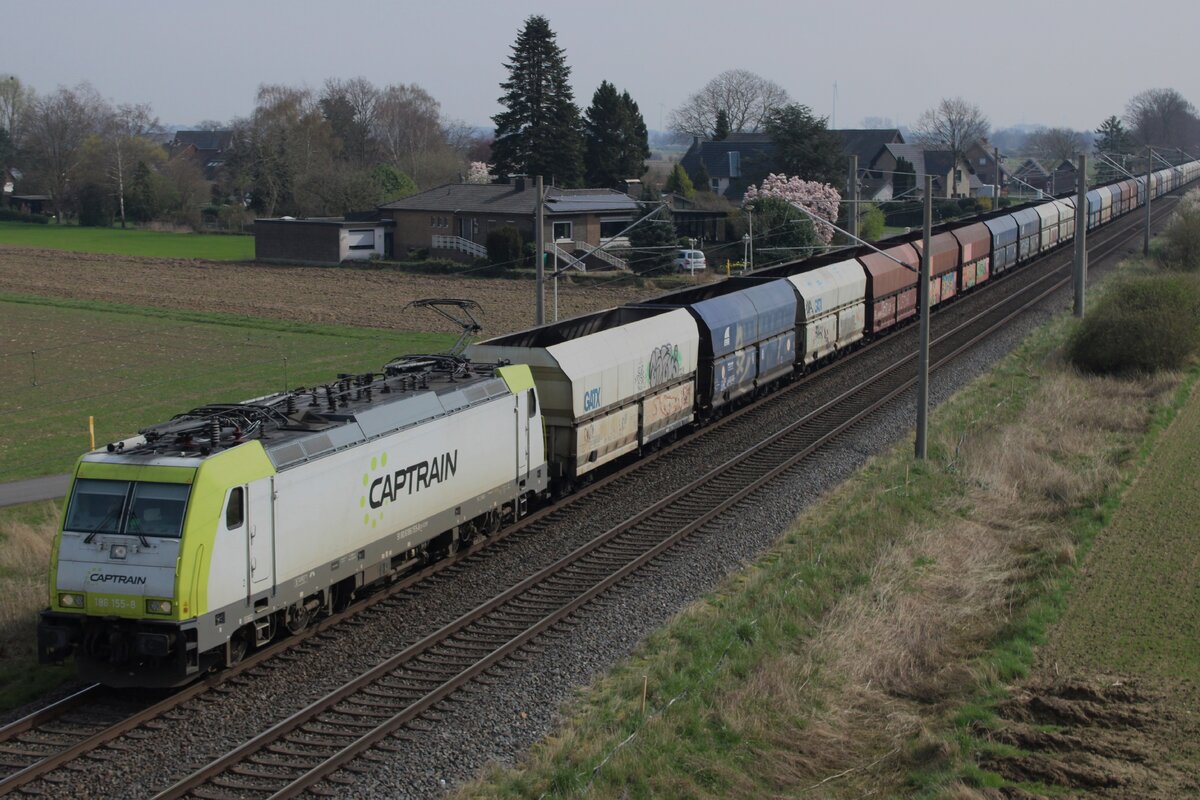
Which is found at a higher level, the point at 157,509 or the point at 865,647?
the point at 157,509

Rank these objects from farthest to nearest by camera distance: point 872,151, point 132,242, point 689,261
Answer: point 872,151 < point 132,242 < point 689,261

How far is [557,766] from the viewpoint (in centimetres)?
1314

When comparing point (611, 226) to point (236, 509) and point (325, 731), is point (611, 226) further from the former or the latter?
point (325, 731)

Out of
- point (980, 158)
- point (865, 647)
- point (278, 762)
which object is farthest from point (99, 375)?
point (980, 158)

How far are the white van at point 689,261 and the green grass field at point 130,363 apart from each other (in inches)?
965

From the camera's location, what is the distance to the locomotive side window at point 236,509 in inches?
586

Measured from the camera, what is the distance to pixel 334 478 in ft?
55.0

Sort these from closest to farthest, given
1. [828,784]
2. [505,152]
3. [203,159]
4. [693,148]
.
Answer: [828,784]
[505,152]
[693,148]
[203,159]

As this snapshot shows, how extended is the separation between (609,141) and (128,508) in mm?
88752

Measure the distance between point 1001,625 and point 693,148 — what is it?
10420 centimetres

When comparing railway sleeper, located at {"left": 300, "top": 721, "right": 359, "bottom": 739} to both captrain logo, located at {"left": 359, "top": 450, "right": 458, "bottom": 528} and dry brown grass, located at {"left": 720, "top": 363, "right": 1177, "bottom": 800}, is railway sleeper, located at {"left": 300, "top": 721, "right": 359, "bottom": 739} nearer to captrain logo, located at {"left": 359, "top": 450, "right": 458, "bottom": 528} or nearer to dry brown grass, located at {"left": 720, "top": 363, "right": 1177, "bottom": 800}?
captrain logo, located at {"left": 359, "top": 450, "right": 458, "bottom": 528}

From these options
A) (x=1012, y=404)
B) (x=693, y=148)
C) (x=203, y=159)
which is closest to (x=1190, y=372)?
(x=1012, y=404)

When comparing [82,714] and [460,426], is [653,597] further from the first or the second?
[82,714]

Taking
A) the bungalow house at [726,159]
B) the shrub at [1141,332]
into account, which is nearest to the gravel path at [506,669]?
the shrub at [1141,332]
